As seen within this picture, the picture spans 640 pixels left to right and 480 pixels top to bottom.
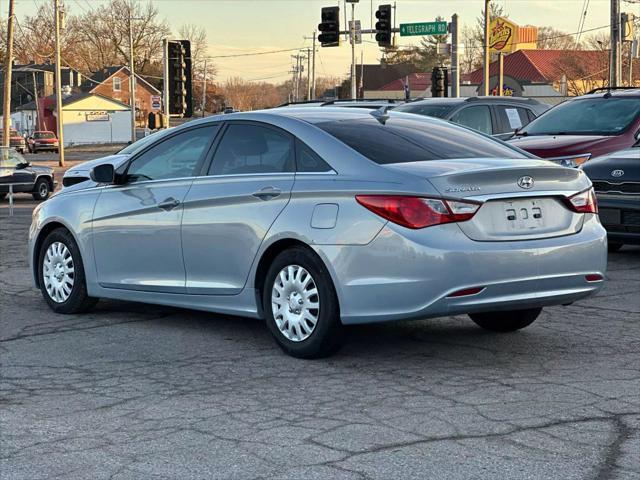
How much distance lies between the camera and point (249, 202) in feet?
22.7

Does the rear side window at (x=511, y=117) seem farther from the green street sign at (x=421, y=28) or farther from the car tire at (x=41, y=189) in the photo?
the green street sign at (x=421, y=28)

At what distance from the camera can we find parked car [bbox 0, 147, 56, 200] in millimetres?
24750

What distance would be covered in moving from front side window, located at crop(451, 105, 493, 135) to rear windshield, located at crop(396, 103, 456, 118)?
0.72 ft

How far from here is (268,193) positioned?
6789 millimetres

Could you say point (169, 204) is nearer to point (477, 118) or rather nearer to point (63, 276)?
point (63, 276)

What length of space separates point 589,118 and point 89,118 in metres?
89.9

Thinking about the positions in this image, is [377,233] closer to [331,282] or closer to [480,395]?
[331,282]

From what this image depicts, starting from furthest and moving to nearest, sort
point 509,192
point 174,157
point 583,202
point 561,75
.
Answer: point 561,75, point 174,157, point 583,202, point 509,192

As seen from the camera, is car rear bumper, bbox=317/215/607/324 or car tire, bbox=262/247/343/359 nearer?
car rear bumper, bbox=317/215/607/324

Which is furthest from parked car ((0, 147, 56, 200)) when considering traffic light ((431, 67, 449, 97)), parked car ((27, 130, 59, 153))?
parked car ((27, 130, 59, 153))

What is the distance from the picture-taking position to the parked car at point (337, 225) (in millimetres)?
6039

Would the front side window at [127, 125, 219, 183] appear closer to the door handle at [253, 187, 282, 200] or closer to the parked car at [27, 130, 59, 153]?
the door handle at [253, 187, 282, 200]

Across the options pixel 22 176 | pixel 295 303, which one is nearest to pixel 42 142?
pixel 22 176

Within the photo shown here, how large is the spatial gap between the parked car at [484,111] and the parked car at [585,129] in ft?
3.74
